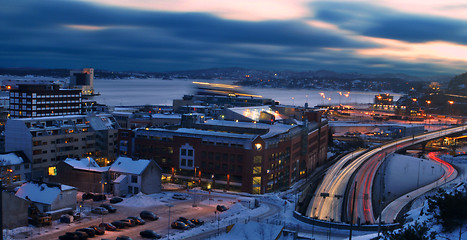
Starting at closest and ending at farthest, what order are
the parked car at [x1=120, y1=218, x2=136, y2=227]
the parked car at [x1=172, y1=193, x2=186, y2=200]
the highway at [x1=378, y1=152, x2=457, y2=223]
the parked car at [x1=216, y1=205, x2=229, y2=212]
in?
the parked car at [x1=120, y1=218, x2=136, y2=227] → the parked car at [x1=216, y1=205, x2=229, y2=212] → the highway at [x1=378, y1=152, x2=457, y2=223] → the parked car at [x1=172, y1=193, x2=186, y2=200]

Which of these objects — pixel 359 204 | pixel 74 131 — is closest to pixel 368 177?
pixel 359 204

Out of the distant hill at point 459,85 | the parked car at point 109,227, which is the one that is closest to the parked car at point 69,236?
the parked car at point 109,227

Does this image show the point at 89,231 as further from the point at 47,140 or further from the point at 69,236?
the point at 47,140

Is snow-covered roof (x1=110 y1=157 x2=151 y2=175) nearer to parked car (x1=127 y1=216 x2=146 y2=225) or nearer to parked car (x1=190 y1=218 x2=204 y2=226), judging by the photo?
parked car (x1=127 y1=216 x2=146 y2=225)

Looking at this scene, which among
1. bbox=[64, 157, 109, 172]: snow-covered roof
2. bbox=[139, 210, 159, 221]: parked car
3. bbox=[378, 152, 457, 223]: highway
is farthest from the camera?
bbox=[64, 157, 109, 172]: snow-covered roof

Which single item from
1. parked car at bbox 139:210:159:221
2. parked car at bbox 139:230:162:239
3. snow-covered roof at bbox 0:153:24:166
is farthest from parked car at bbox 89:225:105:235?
snow-covered roof at bbox 0:153:24:166

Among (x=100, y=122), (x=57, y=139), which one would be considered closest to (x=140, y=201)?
(x=57, y=139)
